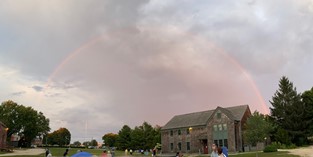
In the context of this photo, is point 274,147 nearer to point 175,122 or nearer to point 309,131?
point 309,131

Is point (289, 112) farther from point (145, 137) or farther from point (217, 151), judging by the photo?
point (217, 151)

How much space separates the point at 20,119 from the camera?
103 m

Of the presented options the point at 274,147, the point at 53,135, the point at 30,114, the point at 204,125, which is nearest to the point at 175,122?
the point at 204,125

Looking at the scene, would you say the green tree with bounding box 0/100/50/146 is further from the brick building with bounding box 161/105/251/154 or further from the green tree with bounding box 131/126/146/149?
the brick building with bounding box 161/105/251/154

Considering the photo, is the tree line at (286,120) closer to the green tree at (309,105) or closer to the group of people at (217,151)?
the green tree at (309,105)

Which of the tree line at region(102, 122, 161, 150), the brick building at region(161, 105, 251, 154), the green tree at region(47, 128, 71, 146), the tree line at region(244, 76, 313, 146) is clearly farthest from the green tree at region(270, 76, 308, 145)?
the green tree at region(47, 128, 71, 146)

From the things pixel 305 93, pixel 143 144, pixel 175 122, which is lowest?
pixel 143 144

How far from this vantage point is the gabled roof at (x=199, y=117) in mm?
61678

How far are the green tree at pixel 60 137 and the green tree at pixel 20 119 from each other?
6381 centimetres

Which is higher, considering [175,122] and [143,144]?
[175,122]

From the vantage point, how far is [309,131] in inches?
2234

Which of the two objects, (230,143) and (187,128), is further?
(187,128)

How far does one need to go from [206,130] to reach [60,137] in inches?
5163

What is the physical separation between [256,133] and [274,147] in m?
7.14
